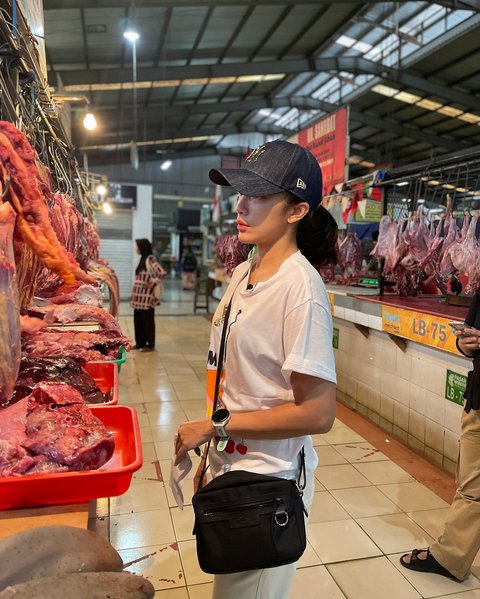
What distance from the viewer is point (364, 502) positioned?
3.33 metres

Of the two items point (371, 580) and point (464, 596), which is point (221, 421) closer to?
point (371, 580)

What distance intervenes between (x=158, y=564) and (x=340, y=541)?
108cm

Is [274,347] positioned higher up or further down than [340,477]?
higher up

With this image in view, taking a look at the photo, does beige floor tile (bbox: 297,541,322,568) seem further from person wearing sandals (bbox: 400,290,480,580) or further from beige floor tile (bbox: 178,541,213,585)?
person wearing sandals (bbox: 400,290,480,580)

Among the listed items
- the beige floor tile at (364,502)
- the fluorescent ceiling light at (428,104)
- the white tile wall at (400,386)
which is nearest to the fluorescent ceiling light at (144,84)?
the fluorescent ceiling light at (428,104)


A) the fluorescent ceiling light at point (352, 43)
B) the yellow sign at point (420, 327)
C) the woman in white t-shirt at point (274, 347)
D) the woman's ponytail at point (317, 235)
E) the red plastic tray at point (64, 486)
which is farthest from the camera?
the fluorescent ceiling light at point (352, 43)

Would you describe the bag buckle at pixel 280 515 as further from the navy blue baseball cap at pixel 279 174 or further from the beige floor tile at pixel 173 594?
the beige floor tile at pixel 173 594

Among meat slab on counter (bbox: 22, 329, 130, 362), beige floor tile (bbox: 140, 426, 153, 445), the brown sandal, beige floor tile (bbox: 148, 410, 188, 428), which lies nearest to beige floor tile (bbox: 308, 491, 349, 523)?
the brown sandal

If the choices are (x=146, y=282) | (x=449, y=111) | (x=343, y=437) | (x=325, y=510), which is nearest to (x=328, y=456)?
(x=343, y=437)

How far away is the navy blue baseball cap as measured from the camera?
4.19ft

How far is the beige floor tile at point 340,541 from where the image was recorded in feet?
9.01

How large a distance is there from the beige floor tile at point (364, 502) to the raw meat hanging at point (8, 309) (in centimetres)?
268

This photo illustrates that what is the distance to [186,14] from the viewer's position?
8.25m

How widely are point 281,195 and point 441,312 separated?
9.57ft
